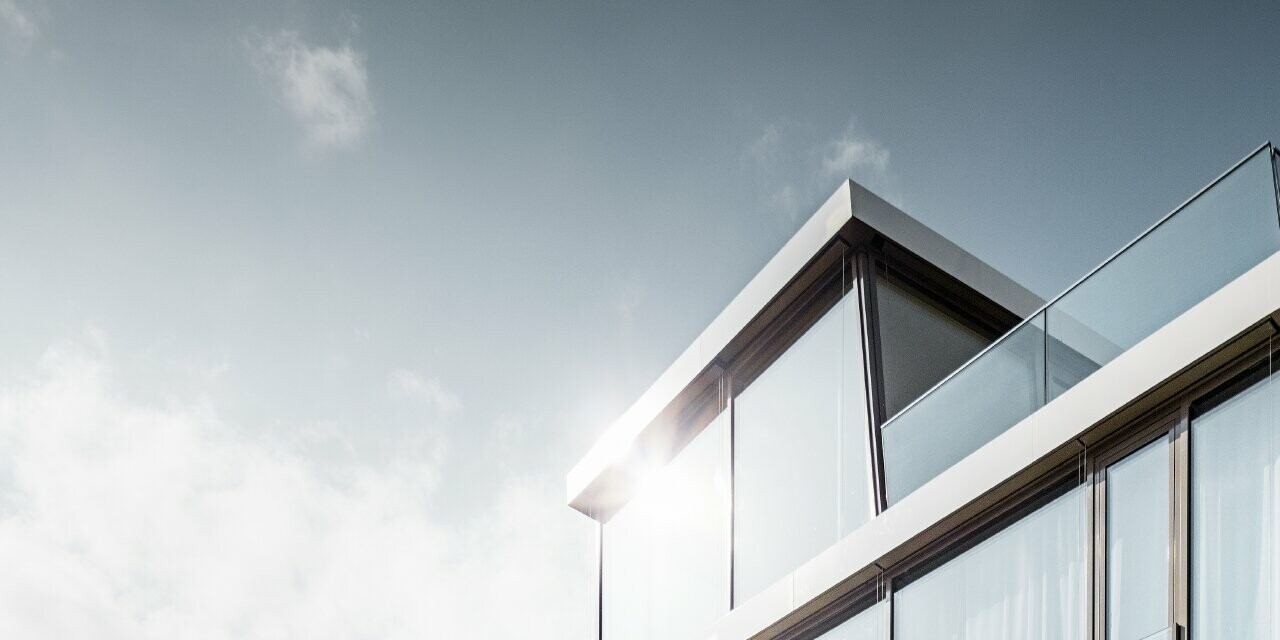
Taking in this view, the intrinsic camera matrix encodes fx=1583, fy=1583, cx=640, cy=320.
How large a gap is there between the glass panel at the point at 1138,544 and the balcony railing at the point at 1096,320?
0.95 meters

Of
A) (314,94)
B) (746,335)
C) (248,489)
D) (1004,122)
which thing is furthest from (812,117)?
(248,489)

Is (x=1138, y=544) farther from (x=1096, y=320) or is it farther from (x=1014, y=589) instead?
(x=1096, y=320)

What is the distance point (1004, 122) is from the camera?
58.2 feet

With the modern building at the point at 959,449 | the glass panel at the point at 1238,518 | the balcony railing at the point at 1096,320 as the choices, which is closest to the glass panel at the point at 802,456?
the modern building at the point at 959,449

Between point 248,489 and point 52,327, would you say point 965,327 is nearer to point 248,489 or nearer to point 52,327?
point 52,327

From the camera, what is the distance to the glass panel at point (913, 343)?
47.2 ft

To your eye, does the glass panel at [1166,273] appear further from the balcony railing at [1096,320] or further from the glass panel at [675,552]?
the glass panel at [675,552]

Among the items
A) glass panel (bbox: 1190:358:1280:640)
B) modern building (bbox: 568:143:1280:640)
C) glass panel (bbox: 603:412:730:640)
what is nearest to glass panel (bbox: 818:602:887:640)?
modern building (bbox: 568:143:1280:640)

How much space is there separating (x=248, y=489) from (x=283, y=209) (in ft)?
34.4

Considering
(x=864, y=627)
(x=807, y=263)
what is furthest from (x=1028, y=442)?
(x=807, y=263)

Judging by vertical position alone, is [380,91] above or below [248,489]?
above

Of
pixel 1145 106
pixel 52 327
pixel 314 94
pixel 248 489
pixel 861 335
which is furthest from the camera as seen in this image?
pixel 248 489

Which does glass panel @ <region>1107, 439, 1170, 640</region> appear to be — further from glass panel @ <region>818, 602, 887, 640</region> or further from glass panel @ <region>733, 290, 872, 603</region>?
glass panel @ <region>733, 290, 872, 603</region>

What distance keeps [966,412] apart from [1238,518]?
125 inches
